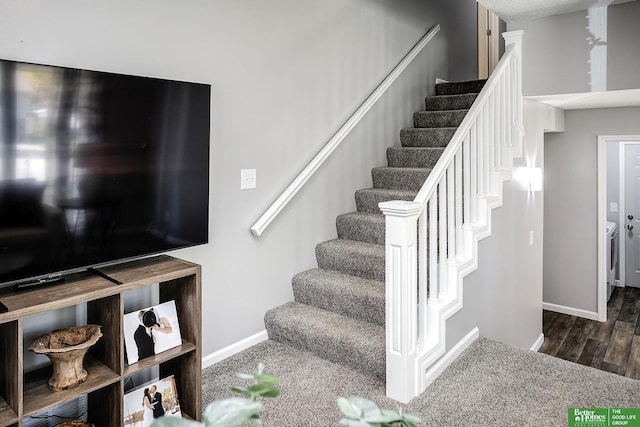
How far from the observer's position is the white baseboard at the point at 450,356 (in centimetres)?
247

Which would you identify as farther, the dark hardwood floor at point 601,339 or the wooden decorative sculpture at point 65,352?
the dark hardwood floor at point 601,339

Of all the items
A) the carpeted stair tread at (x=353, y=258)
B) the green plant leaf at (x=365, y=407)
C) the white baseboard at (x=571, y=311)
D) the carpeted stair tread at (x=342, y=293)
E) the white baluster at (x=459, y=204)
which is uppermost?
the white baluster at (x=459, y=204)

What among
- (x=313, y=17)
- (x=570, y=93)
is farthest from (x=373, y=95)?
(x=570, y=93)

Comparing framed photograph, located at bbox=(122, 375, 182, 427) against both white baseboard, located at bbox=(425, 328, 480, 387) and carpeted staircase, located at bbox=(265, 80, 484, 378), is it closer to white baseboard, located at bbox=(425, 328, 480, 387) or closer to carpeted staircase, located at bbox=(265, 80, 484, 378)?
carpeted staircase, located at bbox=(265, 80, 484, 378)

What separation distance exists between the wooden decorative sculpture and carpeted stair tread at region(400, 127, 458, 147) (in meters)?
3.13

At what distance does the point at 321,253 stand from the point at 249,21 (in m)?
1.58

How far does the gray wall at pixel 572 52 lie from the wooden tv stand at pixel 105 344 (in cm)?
323

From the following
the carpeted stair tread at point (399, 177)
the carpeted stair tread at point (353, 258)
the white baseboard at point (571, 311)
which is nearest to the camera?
the carpeted stair tread at point (353, 258)

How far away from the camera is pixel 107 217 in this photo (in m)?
1.88

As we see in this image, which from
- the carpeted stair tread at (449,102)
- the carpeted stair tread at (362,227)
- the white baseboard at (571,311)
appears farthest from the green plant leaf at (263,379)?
the white baseboard at (571,311)

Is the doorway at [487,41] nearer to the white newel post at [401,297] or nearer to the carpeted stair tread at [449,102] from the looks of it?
the carpeted stair tread at [449,102]

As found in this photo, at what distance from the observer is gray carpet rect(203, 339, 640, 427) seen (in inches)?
84.1

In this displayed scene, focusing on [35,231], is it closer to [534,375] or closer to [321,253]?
[321,253]

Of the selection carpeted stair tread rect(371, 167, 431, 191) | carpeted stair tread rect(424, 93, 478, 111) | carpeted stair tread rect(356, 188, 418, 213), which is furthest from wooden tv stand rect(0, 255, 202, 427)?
carpeted stair tread rect(424, 93, 478, 111)
